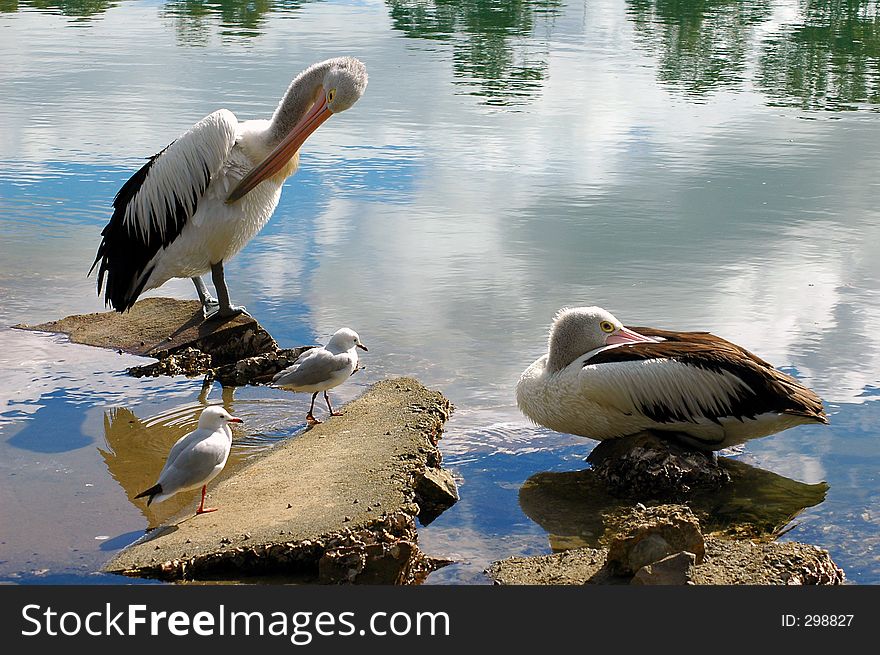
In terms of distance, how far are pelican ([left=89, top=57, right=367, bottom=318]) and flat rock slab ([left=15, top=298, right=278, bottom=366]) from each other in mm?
119

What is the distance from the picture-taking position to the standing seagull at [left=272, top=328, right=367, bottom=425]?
4602mm

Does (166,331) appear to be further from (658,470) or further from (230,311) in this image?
(658,470)

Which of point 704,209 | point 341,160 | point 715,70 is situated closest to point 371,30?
point 715,70

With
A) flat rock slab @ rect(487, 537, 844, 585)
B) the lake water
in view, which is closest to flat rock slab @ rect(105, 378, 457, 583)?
the lake water

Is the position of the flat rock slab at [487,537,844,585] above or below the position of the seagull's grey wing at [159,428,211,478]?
below

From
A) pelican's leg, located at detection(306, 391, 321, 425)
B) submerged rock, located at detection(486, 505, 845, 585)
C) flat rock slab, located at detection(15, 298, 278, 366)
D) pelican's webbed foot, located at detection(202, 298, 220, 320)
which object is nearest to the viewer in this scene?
submerged rock, located at detection(486, 505, 845, 585)

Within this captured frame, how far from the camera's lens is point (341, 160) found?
356 inches

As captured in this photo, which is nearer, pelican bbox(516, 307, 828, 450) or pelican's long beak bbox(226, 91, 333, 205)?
pelican bbox(516, 307, 828, 450)

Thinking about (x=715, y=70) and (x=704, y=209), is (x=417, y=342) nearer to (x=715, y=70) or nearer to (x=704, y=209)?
(x=704, y=209)

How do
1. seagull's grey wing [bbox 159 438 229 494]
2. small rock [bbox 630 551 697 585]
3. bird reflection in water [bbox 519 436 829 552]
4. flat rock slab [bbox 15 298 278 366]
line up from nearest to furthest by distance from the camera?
small rock [bbox 630 551 697 585]
seagull's grey wing [bbox 159 438 229 494]
bird reflection in water [bbox 519 436 829 552]
flat rock slab [bbox 15 298 278 366]

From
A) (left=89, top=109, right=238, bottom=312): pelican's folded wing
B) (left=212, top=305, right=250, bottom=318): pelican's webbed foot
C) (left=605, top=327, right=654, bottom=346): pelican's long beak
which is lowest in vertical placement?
(left=212, top=305, right=250, bottom=318): pelican's webbed foot

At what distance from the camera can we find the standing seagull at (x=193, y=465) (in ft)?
12.2

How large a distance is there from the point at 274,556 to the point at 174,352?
2.23 m

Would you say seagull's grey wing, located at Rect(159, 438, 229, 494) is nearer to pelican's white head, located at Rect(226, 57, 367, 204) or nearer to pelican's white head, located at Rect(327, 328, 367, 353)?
pelican's white head, located at Rect(327, 328, 367, 353)
